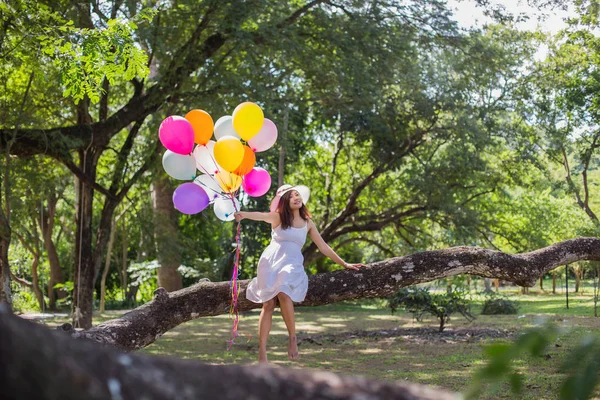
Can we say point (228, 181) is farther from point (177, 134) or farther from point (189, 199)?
point (177, 134)

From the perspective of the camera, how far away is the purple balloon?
6.45 m

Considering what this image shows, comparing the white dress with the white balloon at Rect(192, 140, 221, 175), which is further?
the white balloon at Rect(192, 140, 221, 175)

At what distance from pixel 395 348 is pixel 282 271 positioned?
23.0 ft

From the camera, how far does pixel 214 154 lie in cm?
623

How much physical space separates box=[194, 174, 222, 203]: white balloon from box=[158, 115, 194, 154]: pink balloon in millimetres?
460

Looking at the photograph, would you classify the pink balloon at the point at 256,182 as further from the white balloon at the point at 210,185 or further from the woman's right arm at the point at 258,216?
the woman's right arm at the point at 258,216

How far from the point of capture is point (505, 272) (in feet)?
22.1

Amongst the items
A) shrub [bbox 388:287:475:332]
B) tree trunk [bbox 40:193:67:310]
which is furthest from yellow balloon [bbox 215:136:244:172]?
tree trunk [bbox 40:193:67:310]

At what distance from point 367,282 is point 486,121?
1392 cm

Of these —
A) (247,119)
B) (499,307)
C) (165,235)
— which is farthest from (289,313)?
(499,307)

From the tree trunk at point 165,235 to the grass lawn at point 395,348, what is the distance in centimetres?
177

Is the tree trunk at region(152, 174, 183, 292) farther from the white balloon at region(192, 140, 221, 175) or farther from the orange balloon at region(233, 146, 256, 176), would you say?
the orange balloon at region(233, 146, 256, 176)

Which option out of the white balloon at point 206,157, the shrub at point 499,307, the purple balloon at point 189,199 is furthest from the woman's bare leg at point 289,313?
the shrub at point 499,307

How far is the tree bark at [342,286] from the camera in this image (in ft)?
18.5
